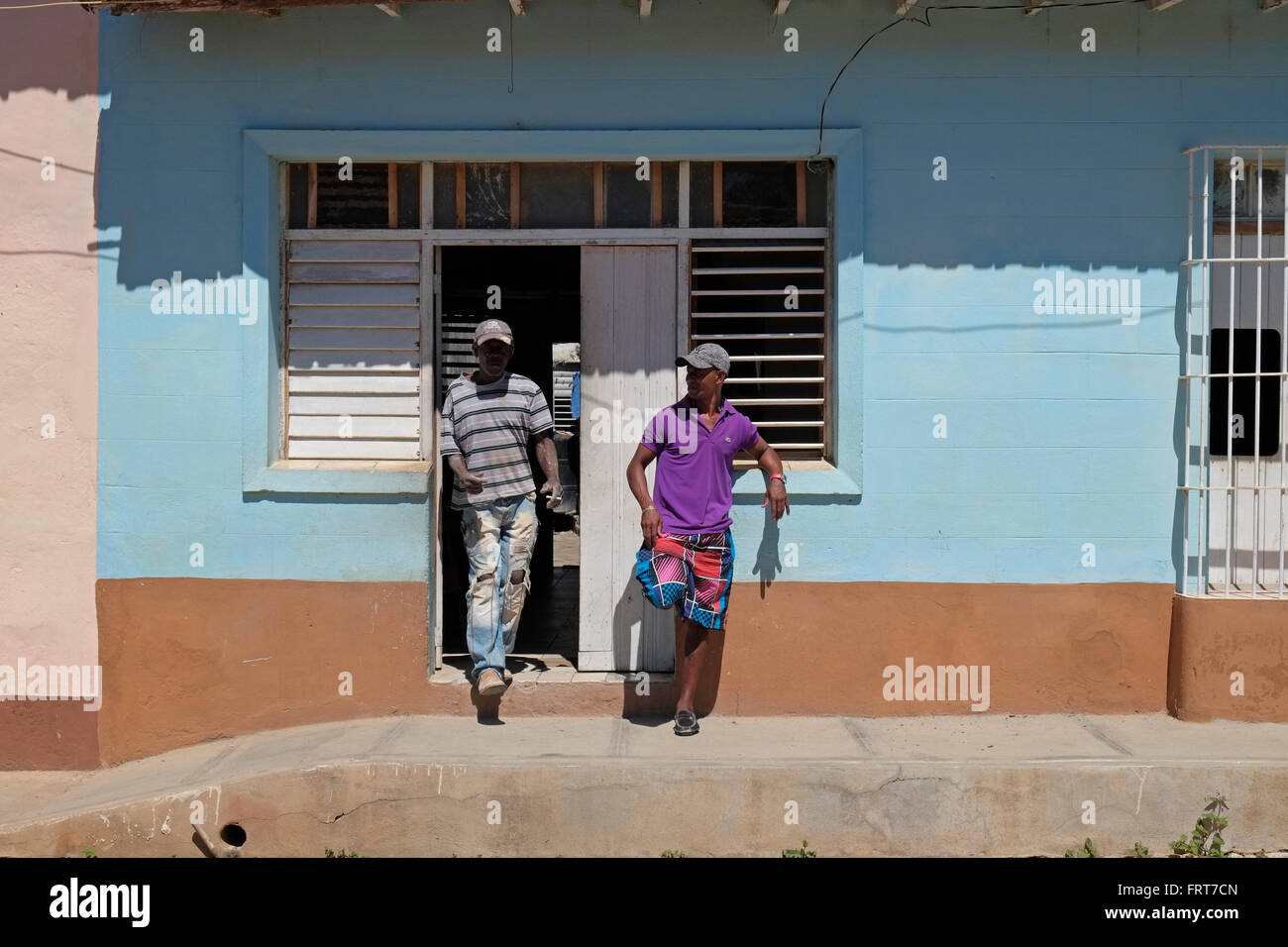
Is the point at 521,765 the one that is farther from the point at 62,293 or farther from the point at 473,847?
the point at 62,293

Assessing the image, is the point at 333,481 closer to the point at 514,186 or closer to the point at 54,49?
the point at 514,186

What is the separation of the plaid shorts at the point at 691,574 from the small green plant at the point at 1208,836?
88.4 inches

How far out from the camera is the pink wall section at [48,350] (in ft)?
19.1

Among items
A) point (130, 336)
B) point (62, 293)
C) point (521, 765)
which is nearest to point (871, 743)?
point (521, 765)

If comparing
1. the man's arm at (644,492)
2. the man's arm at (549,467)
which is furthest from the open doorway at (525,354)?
the man's arm at (644,492)

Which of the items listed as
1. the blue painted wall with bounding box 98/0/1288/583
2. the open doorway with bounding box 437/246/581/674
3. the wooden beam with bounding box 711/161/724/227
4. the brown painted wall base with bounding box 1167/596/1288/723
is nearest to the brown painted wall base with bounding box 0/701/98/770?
the blue painted wall with bounding box 98/0/1288/583

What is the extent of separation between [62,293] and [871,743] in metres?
4.61

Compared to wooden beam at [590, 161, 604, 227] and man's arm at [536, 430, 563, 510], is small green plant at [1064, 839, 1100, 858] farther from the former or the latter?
wooden beam at [590, 161, 604, 227]

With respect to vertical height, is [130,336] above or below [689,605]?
above

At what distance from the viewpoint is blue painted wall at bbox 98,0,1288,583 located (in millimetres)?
5723

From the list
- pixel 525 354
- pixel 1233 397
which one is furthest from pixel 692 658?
pixel 525 354

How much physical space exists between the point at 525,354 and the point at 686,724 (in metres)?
4.60

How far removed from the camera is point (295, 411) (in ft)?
20.0

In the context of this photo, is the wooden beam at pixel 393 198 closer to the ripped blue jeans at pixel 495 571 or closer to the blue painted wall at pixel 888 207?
the blue painted wall at pixel 888 207
